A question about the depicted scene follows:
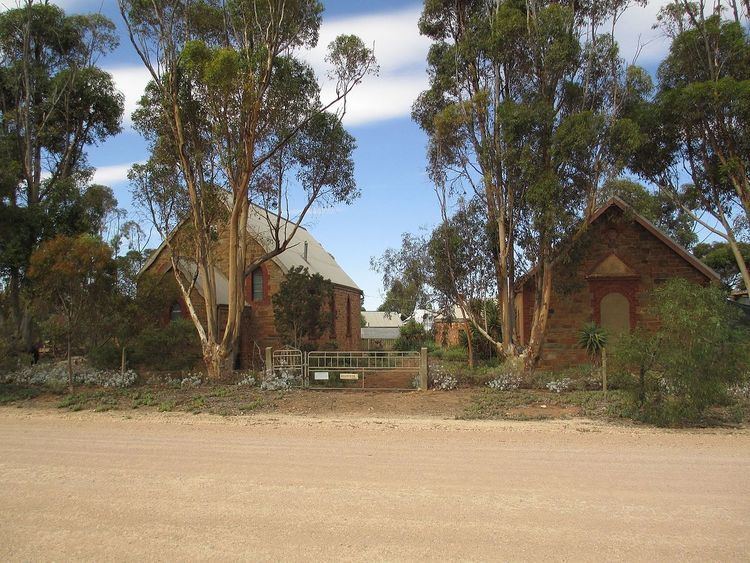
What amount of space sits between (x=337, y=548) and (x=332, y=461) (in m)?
3.48

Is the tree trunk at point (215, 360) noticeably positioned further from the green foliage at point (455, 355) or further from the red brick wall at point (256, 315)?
the green foliage at point (455, 355)

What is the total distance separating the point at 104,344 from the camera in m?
19.8

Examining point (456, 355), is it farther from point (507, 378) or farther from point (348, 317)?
point (507, 378)

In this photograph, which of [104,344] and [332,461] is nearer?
[332,461]

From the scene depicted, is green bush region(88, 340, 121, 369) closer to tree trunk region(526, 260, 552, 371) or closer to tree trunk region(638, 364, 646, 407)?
tree trunk region(526, 260, 552, 371)

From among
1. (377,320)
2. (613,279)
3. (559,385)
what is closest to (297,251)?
(613,279)

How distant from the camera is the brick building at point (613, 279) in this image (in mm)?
22562

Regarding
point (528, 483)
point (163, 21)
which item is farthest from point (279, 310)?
point (528, 483)

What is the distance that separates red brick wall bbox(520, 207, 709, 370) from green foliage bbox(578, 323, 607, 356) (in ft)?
2.35

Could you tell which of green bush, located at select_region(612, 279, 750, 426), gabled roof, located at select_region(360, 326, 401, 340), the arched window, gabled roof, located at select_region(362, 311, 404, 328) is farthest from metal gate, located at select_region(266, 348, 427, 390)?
gabled roof, located at select_region(362, 311, 404, 328)

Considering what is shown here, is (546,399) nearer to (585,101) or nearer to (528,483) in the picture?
(528,483)

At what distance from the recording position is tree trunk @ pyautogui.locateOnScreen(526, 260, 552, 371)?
17.9 metres

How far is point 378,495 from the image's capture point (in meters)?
6.89

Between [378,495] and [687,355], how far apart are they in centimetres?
717
